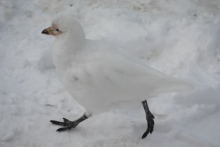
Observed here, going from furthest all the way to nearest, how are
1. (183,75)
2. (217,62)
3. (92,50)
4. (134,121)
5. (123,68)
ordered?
1. (217,62)
2. (183,75)
3. (134,121)
4. (92,50)
5. (123,68)

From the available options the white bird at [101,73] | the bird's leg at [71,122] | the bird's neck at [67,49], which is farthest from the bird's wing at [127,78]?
the bird's leg at [71,122]

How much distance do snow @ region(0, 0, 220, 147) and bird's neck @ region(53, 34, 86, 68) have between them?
2.50 feet

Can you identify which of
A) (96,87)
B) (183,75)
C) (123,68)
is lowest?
(183,75)

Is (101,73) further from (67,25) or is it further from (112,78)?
(67,25)

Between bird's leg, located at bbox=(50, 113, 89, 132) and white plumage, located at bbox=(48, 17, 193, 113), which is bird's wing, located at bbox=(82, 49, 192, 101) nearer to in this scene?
white plumage, located at bbox=(48, 17, 193, 113)

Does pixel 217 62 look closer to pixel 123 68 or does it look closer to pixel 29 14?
pixel 123 68

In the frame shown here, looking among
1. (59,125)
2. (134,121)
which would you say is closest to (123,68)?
(134,121)

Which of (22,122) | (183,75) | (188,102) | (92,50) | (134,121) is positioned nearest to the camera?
(92,50)

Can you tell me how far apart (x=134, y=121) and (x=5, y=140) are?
1281mm

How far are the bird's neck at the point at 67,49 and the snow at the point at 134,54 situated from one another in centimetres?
76

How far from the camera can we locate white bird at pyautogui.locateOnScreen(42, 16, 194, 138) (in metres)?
2.18

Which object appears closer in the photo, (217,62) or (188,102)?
(188,102)

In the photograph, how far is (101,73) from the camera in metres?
2.18

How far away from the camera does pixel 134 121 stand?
2770 mm
